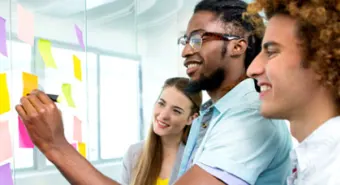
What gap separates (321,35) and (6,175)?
1.03 metres

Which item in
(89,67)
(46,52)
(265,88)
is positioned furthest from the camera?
(89,67)

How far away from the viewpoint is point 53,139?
0.96 meters

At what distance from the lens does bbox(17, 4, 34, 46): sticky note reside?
1.41 meters

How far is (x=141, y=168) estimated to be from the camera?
1.88 m

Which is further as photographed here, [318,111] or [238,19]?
[238,19]

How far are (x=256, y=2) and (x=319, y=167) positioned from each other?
0.39m

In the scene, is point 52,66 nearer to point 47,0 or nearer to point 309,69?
point 47,0

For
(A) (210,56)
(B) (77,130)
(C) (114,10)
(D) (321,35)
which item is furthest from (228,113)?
(C) (114,10)

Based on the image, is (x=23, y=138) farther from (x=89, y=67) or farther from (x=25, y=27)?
(x=89, y=67)

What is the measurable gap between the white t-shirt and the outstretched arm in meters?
0.45

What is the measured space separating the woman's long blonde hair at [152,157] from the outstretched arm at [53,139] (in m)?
0.89

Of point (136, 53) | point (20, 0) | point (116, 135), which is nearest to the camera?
point (20, 0)

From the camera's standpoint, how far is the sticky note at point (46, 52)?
1501 millimetres

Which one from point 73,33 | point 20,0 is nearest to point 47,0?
point 73,33
